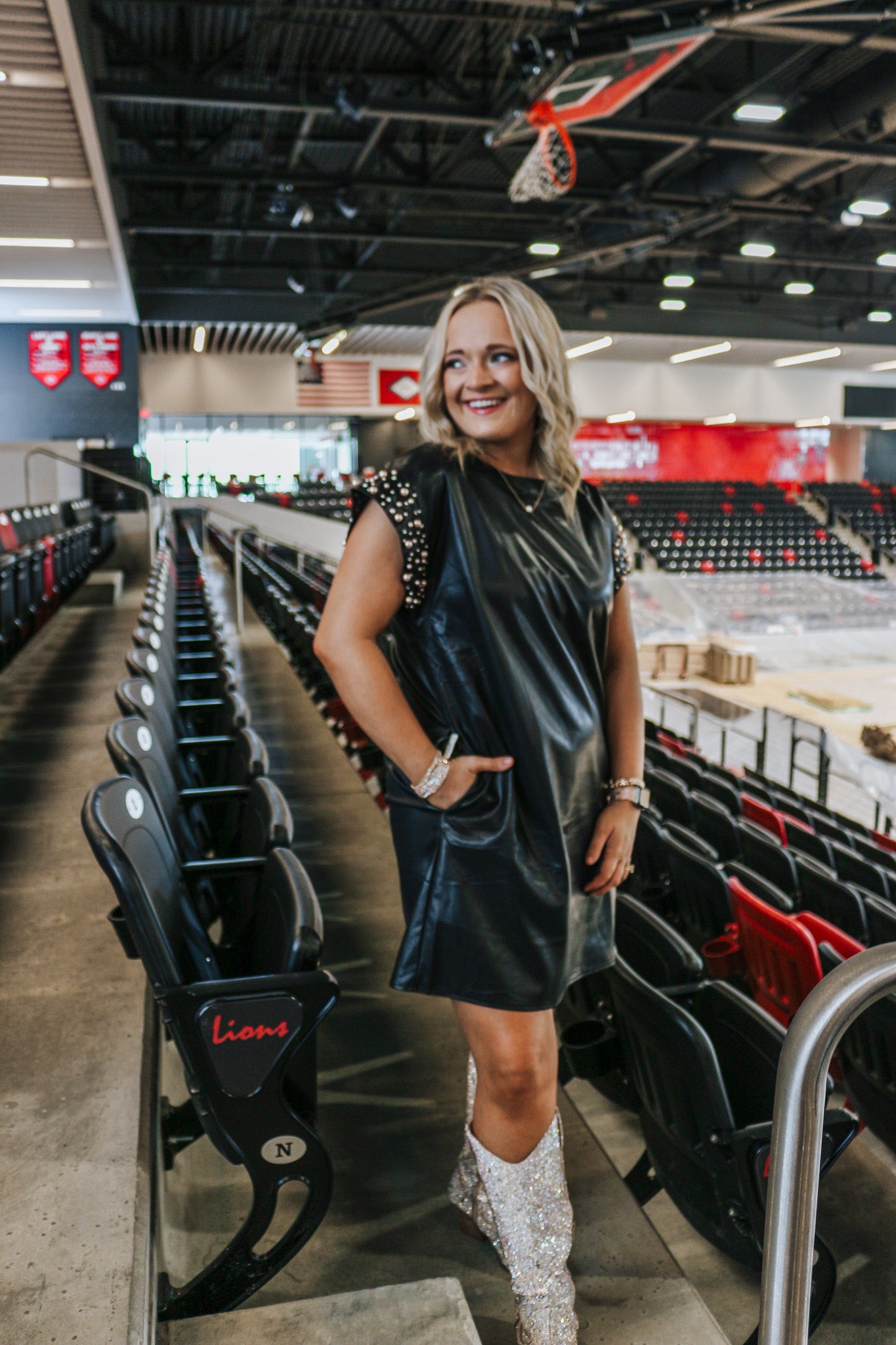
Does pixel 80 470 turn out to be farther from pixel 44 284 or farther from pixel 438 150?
pixel 438 150

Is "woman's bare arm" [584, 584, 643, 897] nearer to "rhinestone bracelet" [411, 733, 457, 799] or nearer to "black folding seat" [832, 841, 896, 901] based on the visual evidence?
"rhinestone bracelet" [411, 733, 457, 799]

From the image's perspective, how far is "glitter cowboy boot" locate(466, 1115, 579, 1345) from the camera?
4.36 feet

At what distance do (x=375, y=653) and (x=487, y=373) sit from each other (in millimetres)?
414

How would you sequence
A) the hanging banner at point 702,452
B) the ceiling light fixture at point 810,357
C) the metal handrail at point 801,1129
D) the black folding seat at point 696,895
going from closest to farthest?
the metal handrail at point 801,1129 → the black folding seat at point 696,895 → the ceiling light fixture at point 810,357 → the hanging banner at point 702,452

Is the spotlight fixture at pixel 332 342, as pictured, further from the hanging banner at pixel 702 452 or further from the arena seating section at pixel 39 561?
the hanging banner at pixel 702 452

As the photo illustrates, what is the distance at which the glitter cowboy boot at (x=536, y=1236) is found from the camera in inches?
52.3

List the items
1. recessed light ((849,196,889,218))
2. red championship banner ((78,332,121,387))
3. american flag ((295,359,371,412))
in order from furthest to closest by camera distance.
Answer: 1. american flag ((295,359,371,412))
2. red championship banner ((78,332,121,387))
3. recessed light ((849,196,889,218))

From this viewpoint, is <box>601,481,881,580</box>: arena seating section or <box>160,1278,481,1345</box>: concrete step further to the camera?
<box>601,481,881,580</box>: arena seating section

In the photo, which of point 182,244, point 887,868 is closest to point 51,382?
point 182,244

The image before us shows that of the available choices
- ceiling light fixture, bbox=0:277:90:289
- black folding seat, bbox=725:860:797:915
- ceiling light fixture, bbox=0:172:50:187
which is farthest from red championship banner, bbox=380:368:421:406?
black folding seat, bbox=725:860:797:915

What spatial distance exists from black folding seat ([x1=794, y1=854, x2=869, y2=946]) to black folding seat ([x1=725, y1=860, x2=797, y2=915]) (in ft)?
0.29

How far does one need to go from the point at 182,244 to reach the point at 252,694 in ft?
40.9

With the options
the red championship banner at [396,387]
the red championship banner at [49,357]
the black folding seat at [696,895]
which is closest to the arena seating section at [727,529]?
the red championship banner at [396,387]

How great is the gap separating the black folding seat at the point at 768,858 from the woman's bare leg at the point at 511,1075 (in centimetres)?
244
